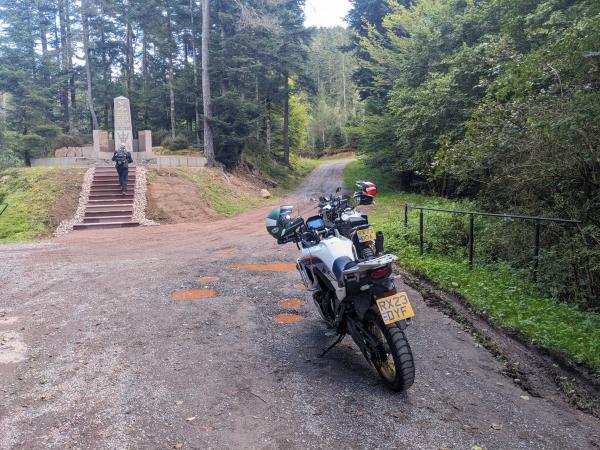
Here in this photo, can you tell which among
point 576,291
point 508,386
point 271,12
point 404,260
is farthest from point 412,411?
point 271,12

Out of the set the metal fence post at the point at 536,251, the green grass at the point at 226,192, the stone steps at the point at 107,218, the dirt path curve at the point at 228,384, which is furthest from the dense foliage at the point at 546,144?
the green grass at the point at 226,192

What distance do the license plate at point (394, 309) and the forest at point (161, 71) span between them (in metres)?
20.3

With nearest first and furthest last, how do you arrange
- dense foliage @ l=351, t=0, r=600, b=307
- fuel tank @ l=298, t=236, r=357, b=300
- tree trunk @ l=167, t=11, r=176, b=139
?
fuel tank @ l=298, t=236, r=357, b=300 < dense foliage @ l=351, t=0, r=600, b=307 < tree trunk @ l=167, t=11, r=176, b=139

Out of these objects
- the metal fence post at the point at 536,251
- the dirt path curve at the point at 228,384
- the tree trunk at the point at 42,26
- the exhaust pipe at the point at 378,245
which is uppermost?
the tree trunk at the point at 42,26

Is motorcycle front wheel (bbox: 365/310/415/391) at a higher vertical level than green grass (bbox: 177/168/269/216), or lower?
lower

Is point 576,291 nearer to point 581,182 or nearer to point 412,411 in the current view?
point 581,182

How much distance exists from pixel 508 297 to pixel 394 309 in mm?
2759

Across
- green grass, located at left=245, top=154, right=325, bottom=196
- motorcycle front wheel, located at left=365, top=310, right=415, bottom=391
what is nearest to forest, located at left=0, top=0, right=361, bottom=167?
green grass, located at left=245, top=154, right=325, bottom=196

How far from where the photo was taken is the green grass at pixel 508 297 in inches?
161

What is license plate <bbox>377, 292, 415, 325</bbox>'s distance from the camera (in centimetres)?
324

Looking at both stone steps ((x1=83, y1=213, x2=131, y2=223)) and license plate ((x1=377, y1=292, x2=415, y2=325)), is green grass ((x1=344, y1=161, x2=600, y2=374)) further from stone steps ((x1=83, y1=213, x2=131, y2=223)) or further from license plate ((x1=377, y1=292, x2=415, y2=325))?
stone steps ((x1=83, y1=213, x2=131, y2=223))

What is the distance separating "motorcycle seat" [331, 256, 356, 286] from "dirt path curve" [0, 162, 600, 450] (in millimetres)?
846

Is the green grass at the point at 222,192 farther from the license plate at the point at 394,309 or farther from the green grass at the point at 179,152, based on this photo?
the license plate at the point at 394,309

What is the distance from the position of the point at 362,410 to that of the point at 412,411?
355 millimetres
